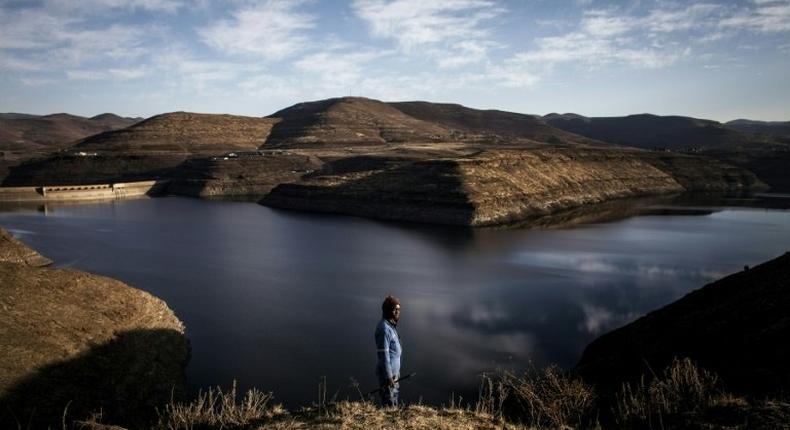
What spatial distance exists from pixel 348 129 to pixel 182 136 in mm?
48004

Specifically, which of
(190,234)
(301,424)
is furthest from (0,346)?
(190,234)

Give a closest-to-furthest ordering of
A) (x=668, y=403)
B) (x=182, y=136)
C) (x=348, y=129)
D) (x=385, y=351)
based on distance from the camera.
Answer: (x=385, y=351) < (x=668, y=403) < (x=182, y=136) < (x=348, y=129)

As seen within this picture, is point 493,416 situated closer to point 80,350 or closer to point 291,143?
point 80,350

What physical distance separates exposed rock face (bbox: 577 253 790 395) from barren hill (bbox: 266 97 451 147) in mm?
127031

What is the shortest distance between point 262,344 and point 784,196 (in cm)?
9412

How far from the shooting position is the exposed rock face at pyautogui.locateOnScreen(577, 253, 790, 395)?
1245 centimetres

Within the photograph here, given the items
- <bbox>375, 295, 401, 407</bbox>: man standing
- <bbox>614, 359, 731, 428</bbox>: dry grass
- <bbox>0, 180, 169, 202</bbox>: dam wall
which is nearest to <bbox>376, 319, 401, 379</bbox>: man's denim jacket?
<bbox>375, 295, 401, 407</bbox>: man standing

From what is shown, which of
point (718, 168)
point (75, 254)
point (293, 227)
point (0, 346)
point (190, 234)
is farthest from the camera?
point (718, 168)

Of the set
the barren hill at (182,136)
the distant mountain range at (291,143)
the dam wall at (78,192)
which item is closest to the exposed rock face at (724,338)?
the distant mountain range at (291,143)

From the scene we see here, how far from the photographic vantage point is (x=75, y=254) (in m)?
40.8

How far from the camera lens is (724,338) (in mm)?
14438

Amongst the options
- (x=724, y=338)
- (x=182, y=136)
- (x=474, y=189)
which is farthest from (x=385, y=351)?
(x=182, y=136)

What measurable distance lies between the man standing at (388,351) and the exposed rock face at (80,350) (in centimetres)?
731

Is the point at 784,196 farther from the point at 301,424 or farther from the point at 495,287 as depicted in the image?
the point at 301,424
